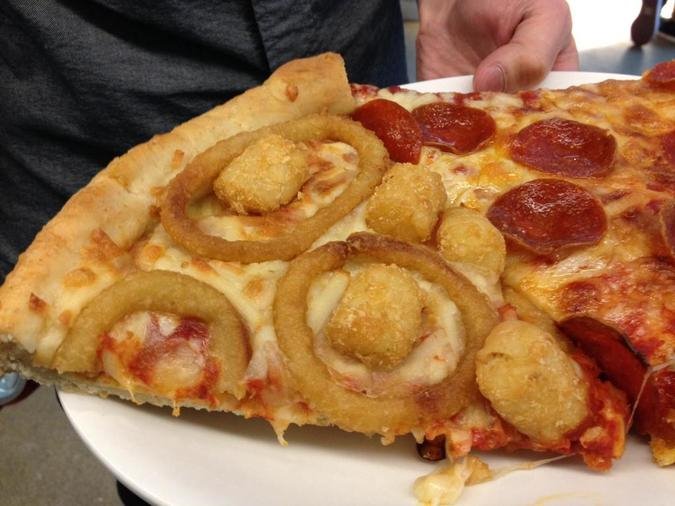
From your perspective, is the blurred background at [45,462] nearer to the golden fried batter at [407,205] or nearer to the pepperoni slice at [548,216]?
the golden fried batter at [407,205]

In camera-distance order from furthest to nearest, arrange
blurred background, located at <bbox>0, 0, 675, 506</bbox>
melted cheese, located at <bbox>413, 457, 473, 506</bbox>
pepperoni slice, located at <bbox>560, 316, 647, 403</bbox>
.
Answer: blurred background, located at <bbox>0, 0, 675, 506</bbox> → pepperoni slice, located at <bbox>560, 316, 647, 403</bbox> → melted cheese, located at <bbox>413, 457, 473, 506</bbox>

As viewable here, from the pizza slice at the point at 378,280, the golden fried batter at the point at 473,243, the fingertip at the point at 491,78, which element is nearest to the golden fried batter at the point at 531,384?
the pizza slice at the point at 378,280

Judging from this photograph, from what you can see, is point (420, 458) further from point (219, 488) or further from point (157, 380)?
point (157, 380)

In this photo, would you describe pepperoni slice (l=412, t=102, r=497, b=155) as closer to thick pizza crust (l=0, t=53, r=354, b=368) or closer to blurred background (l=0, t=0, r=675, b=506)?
thick pizza crust (l=0, t=53, r=354, b=368)

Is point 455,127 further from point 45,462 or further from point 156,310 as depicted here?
point 45,462

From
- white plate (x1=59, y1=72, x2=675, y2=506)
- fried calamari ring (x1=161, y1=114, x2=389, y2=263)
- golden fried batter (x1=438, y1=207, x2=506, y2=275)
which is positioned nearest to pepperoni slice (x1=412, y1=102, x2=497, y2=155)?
fried calamari ring (x1=161, y1=114, x2=389, y2=263)

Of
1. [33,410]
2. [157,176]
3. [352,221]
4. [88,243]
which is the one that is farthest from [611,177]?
[33,410]
